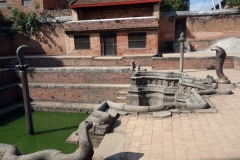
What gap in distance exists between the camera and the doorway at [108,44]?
1606 centimetres

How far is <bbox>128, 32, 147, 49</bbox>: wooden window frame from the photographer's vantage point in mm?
15252

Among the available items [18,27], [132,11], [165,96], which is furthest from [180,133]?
[18,27]

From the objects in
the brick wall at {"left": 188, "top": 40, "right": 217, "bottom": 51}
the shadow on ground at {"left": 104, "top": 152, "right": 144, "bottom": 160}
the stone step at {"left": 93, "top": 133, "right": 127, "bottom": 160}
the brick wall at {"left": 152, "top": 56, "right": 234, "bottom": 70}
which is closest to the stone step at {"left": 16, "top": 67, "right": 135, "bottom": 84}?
the brick wall at {"left": 152, "top": 56, "right": 234, "bottom": 70}

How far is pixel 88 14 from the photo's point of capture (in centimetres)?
1862

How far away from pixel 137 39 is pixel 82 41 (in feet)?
15.7

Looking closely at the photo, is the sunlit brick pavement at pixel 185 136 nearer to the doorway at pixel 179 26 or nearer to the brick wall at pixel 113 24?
the brick wall at pixel 113 24

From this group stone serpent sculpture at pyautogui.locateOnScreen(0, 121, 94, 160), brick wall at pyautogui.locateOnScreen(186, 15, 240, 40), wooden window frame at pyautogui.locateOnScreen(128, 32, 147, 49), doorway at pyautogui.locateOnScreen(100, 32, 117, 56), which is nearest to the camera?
stone serpent sculpture at pyautogui.locateOnScreen(0, 121, 94, 160)

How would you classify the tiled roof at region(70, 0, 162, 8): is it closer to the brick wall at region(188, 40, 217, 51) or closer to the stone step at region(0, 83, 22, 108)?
the brick wall at region(188, 40, 217, 51)

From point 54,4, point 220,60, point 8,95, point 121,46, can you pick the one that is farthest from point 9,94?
point 54,4

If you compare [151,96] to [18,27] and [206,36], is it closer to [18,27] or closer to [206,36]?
[206,36]

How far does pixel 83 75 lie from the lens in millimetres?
11680

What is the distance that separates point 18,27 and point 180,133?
751 inches

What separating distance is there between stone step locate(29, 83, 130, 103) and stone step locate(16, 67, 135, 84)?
0.43m

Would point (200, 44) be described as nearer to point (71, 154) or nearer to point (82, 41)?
point (82, 41)
